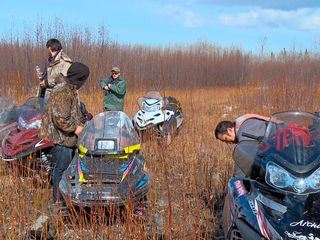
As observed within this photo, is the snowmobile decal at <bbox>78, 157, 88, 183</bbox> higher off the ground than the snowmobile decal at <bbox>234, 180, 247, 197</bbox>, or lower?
lower

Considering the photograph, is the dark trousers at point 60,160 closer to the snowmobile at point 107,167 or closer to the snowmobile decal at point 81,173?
the snowmobile at point 107,167

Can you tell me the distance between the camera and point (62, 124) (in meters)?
4.92

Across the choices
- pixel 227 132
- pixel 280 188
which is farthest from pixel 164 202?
pixel 280 188

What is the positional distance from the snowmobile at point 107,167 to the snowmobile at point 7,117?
197 centimetres

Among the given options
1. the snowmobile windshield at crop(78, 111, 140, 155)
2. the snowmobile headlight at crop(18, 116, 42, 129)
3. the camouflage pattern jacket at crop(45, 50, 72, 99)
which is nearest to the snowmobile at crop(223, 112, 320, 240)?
the snowmobile windshield at crop(78, 111, 140, 155)

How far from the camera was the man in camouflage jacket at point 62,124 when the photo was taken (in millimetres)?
4930

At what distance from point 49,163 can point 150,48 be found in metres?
15.1

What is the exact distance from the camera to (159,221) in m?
4.14

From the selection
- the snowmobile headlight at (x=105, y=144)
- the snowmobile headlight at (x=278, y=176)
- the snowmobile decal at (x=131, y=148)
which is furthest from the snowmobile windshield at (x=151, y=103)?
the snowmobile headlight at (x=278, y=176)

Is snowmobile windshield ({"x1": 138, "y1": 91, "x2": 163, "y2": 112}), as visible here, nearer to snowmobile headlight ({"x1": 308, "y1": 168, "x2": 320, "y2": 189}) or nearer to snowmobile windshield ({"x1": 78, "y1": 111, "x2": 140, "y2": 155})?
snowmobile windshield ({"x1": 78, "y1": 111, "x2": 140, "y2": 155})

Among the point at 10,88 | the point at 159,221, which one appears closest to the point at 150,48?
the point at 10,88

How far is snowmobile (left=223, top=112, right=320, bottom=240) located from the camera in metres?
2.50

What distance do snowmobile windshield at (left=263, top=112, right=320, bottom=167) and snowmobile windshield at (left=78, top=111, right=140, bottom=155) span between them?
6.03 ft

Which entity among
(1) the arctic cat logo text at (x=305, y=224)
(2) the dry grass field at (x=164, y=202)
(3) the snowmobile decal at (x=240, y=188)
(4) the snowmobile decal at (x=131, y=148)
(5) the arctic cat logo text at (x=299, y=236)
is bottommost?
(2) the dry grass field at (x=164, y=202)
